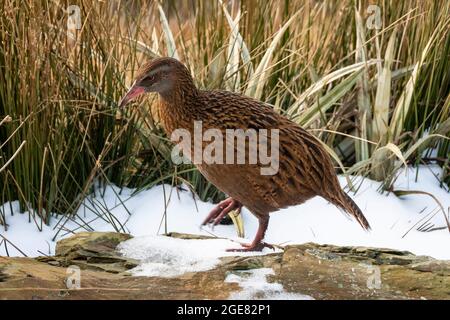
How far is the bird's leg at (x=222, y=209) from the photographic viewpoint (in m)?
4.16

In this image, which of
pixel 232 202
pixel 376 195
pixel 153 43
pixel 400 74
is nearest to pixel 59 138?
pixel 232 202

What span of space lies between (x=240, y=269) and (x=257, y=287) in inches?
8.3

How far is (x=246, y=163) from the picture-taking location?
3.79 m

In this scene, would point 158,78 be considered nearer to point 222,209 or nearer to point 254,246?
point 222,209

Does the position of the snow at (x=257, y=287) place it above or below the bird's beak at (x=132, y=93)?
below

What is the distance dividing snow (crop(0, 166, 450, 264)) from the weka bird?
0.44 metres

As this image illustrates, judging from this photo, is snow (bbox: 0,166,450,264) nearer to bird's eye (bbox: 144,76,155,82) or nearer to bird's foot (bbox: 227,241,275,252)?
bird's foot (bbox: 227,241,275,252)

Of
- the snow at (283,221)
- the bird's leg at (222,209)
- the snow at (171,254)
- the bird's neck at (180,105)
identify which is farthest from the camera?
the snow at (283,221)

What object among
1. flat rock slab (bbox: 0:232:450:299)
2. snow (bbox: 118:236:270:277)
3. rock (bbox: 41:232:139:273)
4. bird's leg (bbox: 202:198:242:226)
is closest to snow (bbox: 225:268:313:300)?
flat rock slab (bbox: 0:232:450:299)

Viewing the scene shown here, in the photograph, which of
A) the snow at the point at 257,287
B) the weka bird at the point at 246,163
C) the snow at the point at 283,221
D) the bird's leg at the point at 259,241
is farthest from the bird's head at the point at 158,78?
the snow at the point at 257,287

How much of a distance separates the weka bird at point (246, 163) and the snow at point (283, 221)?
0.44m

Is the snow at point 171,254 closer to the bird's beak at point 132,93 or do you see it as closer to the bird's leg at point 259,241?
the bird's leg at point 259,241

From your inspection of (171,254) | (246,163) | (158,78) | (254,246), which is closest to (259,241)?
(254,246)

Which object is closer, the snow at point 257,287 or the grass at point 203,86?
the snow at point 257,287
